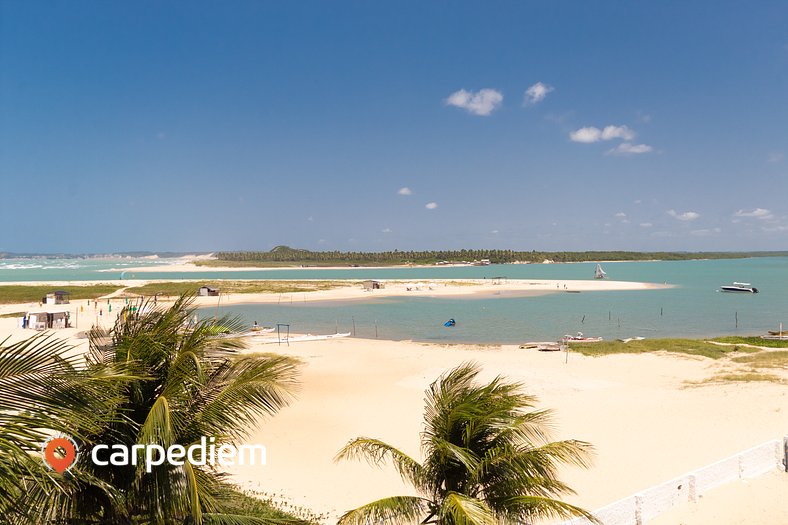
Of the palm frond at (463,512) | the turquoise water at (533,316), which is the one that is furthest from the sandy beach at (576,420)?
the turquoise water at (533,316)

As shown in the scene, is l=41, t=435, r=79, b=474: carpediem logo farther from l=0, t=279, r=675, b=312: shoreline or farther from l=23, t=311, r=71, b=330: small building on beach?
l=0, t=279, r=675, b=312: shoreline

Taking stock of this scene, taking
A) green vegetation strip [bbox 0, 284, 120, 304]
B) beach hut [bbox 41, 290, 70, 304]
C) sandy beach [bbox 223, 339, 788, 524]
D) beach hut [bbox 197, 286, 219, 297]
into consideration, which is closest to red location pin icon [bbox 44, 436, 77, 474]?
sandy beach [bbox 223, 339, 788, 524]

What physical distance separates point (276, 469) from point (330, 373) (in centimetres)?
1249

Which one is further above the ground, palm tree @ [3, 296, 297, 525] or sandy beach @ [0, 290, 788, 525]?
palm tree @ [3, 296, 297, 525]

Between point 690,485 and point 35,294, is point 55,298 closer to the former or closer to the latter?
point 35,294

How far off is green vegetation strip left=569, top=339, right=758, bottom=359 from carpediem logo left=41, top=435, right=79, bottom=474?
105 ft

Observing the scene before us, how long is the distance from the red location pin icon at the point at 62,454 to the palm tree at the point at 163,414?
85mm

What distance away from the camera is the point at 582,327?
48.7 meters

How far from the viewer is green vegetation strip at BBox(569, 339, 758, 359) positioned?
31955mm

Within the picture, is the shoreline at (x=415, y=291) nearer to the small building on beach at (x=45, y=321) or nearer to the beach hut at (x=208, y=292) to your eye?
the beach hut at (x=208, y=292)

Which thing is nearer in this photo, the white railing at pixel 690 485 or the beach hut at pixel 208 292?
the white railing at pixel 690 485

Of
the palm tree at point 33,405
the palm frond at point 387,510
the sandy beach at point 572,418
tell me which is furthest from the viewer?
the sandy beach at point 572,418

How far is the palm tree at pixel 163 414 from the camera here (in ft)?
15.4

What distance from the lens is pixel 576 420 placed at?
1841cm
